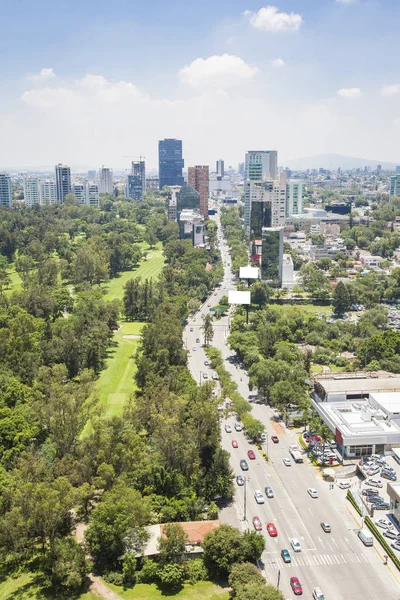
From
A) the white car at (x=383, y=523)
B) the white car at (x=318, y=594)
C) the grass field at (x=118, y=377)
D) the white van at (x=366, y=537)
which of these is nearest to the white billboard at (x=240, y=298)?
the grass field at (x=118, y=377)

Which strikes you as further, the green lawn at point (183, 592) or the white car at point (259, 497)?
the white car at point (259, 497)

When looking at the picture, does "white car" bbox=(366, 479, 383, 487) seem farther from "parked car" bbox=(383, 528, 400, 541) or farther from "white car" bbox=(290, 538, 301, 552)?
"white car" bbox=(290, 538, 301, 552)

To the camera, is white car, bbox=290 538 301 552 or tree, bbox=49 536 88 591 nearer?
tree, bbox=49 536 88 591

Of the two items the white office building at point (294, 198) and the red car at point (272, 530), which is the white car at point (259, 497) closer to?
the red car at point (272, 530)

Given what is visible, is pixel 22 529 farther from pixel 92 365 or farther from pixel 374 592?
pixel 92 365

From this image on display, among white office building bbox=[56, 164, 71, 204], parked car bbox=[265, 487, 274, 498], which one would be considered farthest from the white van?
white office building bbox=[56, 164, 71, 204]

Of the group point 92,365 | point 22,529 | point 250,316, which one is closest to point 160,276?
point 250,316

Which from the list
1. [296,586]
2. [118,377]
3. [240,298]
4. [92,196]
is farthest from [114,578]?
[92,196]
